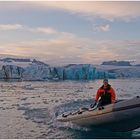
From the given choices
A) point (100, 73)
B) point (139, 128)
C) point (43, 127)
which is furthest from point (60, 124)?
point (100, 73)

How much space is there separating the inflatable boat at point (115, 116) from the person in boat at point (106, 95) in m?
0.31

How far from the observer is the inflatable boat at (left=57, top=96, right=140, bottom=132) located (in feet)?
28.5

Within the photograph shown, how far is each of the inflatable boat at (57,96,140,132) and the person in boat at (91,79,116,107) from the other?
305mm

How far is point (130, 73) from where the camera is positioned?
75.8 m

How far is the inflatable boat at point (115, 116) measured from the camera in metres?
8.67

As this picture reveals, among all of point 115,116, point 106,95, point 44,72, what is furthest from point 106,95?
point 44,72

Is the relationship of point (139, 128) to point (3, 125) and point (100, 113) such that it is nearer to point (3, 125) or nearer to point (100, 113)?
point (100, 113)

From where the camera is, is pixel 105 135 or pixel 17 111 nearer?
pixel 105 135

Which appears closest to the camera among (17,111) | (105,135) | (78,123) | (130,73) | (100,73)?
(105,135)

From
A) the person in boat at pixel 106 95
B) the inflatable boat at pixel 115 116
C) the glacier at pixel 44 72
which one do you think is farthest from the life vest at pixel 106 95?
the glacier at pixel 44 72

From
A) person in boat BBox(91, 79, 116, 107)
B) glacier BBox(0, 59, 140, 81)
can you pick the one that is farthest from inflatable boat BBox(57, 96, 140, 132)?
glacier BBox(0, 59, 140, 81)

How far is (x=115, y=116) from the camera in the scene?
8789 mm

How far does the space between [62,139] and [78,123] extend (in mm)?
1362

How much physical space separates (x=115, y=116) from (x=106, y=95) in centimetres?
73
